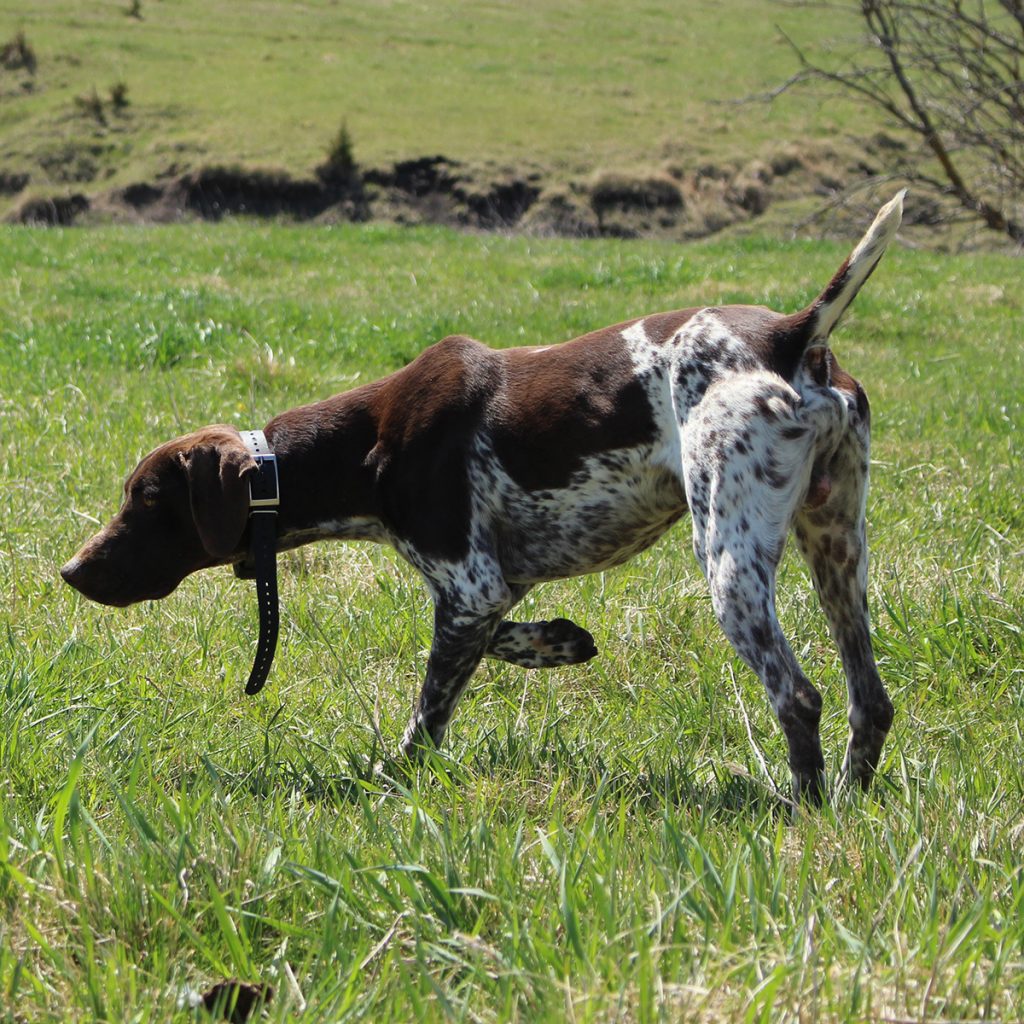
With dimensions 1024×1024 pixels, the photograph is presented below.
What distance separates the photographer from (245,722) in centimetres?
389

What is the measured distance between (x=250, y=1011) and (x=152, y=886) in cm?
37

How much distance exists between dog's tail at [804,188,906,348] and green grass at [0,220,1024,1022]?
112 centimetres

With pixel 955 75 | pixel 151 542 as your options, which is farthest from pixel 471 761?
pixel 955 75

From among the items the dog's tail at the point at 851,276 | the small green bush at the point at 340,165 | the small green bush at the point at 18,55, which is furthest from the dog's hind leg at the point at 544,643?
the small green bush at the point at 18,55

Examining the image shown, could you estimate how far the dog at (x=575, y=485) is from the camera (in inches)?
131

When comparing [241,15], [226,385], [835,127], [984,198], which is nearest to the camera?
[226,385]

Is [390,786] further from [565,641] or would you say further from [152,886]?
[152,886]

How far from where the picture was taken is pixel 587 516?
3.83m

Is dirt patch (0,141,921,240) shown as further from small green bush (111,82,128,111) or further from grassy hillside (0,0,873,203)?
small green bush (111,82,128,111)

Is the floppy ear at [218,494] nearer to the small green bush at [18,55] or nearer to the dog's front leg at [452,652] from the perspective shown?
the dog's front leg at [452,652]

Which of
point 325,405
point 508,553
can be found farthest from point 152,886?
point 325,405

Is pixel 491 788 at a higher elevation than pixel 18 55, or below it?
higher

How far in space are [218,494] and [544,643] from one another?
1.07 metres

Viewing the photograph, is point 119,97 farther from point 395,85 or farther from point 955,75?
point 955,75
